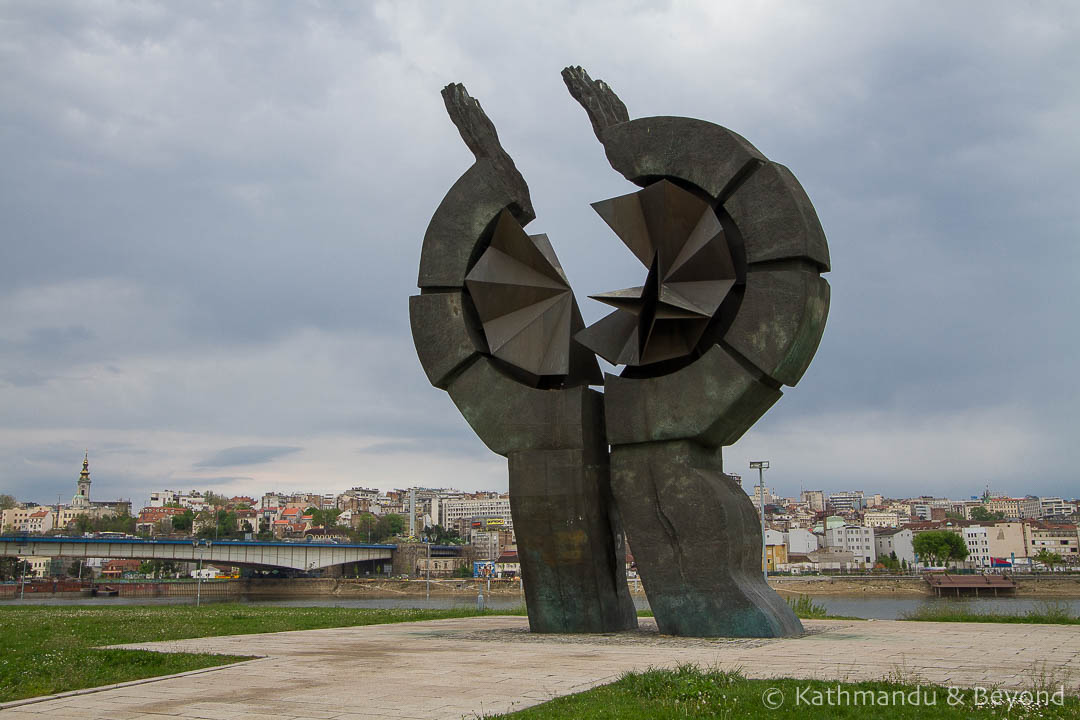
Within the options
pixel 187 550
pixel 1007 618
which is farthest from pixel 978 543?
pixel 1007 618

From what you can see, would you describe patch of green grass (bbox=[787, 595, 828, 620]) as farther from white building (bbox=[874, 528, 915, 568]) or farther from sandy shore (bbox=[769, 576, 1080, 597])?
white building (bbox=[874, 528, 915, 568])

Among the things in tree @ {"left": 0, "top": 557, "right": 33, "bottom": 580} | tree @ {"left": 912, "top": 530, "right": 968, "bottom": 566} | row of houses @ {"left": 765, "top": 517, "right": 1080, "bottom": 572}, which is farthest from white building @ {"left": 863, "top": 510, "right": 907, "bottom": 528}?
tree @ {"left": 0, "top": 557, "right": 33, "bottom": 580}

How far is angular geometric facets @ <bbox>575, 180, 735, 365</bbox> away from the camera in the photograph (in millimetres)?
14117

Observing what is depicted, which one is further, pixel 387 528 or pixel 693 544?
pixel 387 528

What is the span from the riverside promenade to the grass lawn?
58cm

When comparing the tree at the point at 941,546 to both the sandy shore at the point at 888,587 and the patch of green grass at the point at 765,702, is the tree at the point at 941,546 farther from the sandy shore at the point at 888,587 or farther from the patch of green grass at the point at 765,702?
the patch of green grass at the point at 765,702

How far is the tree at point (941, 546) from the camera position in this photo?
313 ft

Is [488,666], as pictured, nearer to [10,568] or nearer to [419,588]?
[419,588]

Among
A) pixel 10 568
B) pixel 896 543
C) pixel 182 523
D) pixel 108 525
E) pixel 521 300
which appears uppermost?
pixel 521 300

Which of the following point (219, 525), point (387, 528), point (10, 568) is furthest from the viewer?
point (387, 528)

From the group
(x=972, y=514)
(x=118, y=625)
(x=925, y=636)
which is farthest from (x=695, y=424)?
(x=972, y=514)

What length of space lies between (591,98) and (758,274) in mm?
4800

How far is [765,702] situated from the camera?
278 inches

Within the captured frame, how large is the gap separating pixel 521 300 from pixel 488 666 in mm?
7307
